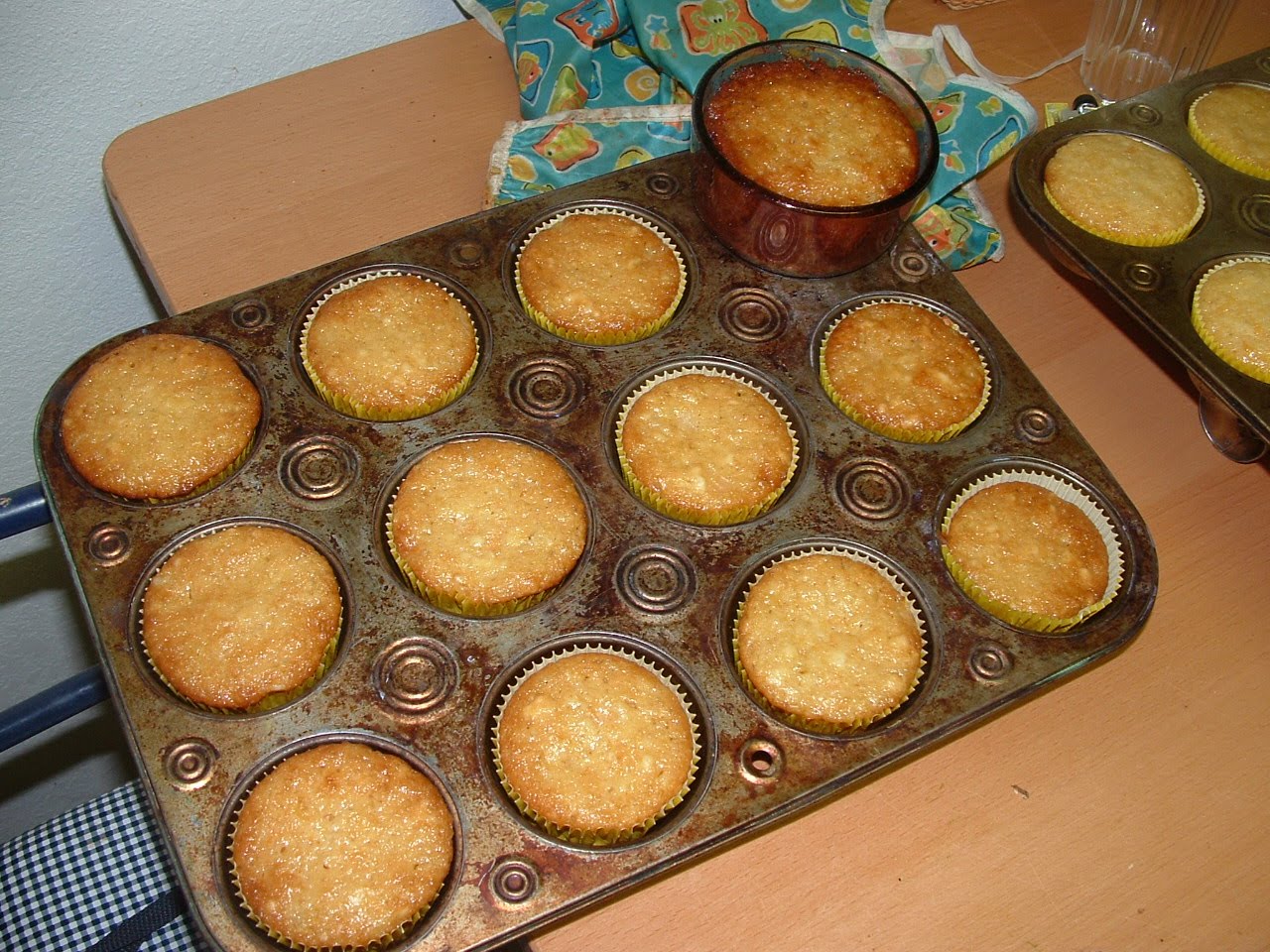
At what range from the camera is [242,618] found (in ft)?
3.67

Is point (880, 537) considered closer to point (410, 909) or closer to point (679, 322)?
point (679, 322)

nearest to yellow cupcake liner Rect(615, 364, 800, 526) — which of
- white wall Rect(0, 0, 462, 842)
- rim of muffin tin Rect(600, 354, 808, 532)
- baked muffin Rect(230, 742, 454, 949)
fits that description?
rim of muffin tin Rect(600, 354, 808, 532)

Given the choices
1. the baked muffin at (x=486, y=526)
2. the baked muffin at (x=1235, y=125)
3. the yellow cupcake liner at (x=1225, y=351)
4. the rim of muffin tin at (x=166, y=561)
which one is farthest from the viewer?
the baked muffin at (x=1235, y=125)

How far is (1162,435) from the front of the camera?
59.9 inches

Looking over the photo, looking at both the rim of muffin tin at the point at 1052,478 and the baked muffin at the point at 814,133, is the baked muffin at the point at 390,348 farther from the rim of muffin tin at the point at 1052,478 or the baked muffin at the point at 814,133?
the rim of muffin tin at the point at 1052,478

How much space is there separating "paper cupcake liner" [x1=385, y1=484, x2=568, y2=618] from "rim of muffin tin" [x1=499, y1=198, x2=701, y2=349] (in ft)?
1.18

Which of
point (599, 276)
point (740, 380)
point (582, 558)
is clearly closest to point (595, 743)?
point (582, 558)

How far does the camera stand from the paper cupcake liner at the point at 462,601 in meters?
1.16

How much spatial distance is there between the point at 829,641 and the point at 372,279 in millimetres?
765

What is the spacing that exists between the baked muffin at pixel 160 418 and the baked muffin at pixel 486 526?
23 centimetres

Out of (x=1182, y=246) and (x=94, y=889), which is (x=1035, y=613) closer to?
(x=1182, y=246)

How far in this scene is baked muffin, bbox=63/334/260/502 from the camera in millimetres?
1188

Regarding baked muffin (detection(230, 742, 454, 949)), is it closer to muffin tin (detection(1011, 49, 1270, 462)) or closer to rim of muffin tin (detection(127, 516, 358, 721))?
rim of muffin tin (detection(127, 516, 358, 721))

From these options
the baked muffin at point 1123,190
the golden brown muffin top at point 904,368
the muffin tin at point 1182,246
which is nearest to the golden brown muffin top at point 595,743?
the golden brown muffin top at point 904,368
